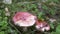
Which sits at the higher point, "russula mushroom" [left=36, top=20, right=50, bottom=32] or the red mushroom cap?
the red mushroom cap

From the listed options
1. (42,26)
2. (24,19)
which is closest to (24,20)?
(24,19)

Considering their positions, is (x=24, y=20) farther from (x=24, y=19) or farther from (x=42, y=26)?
(x=42, y=26)

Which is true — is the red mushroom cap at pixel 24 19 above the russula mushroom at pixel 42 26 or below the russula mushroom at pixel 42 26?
above

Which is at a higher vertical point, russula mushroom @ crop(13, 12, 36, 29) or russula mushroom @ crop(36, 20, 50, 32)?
russula mushroom @ crop(13, 12, 36, 29)

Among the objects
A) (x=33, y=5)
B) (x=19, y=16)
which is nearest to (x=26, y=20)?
(x=19, y=16)
